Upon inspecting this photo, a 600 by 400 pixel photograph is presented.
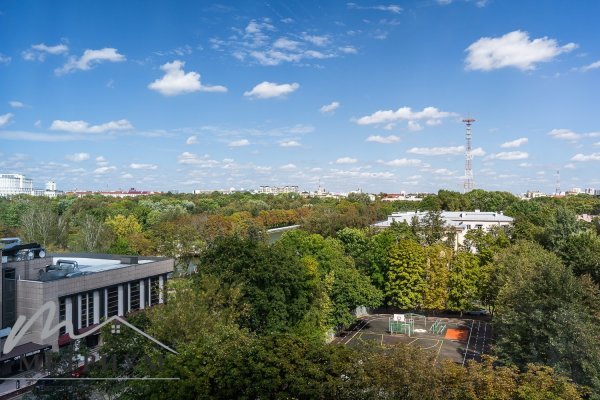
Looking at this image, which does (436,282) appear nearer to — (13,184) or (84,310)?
(84,310)

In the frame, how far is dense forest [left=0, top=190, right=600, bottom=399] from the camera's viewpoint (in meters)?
10.6

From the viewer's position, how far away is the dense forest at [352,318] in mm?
10617

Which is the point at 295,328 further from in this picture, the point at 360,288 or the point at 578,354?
the point at 578,354

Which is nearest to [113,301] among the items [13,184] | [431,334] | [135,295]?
[135,295]

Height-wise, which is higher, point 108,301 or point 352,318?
point 108,301

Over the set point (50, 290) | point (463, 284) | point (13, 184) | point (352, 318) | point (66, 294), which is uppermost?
point (13, 184)

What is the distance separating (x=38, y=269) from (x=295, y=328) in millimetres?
13535

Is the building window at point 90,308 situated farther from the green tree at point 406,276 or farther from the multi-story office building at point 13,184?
the multi-story office building at point 13,184

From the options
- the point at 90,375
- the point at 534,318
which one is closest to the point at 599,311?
the point at 534,318

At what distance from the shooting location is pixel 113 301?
78.6ft

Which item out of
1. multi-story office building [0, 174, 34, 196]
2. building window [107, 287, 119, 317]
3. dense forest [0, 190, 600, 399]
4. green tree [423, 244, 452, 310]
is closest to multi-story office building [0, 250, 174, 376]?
building window [107, 287, 119, 317]

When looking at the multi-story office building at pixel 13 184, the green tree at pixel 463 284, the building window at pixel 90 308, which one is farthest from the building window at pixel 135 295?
the multi-story office building at pixel 13 184

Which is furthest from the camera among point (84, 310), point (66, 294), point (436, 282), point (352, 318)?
point (436, 282)

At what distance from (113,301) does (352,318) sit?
12.9m
